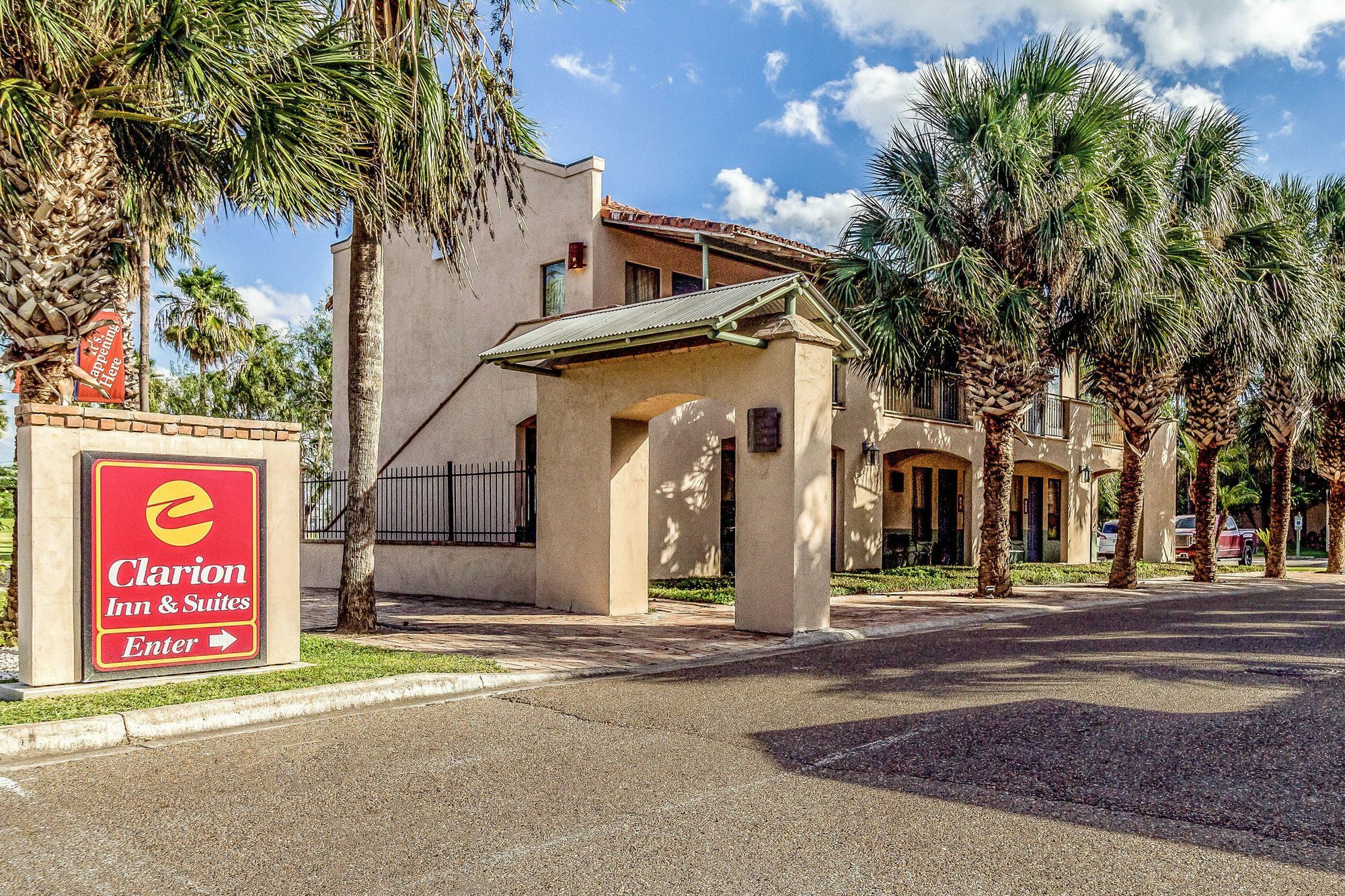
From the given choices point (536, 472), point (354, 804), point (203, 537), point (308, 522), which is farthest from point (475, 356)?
point (354, 804)

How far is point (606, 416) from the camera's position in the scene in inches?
543

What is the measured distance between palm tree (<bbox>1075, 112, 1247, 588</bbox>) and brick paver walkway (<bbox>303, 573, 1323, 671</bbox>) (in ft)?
11.3

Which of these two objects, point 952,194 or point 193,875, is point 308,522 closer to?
point 952,194

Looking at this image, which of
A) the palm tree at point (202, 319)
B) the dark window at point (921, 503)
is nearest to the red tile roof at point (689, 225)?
the dark window at point (921, 503)

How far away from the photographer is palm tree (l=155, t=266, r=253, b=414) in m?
28.3

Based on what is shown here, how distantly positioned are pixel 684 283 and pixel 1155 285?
26.5 feet

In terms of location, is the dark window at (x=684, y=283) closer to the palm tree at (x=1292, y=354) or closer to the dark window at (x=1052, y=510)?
the palm tree at (x=1292, y=354)

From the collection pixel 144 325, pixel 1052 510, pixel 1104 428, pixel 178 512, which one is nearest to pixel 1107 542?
pixel 1104 428

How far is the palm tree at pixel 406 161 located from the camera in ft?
33.1

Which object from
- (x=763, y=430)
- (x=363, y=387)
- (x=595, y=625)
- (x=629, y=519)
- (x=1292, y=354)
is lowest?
(x=595, y=625)

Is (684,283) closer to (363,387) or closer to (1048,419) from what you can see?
(363,387)

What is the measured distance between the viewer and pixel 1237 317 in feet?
61.6

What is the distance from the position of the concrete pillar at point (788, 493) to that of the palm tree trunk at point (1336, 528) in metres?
19.9

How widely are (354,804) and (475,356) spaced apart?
15.8m
